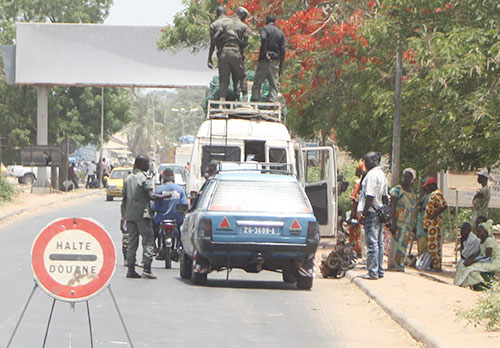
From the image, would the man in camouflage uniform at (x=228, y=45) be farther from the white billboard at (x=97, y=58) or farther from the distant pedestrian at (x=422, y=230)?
the white billboard at (x=97, y=58)

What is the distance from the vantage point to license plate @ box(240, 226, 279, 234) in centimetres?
1435

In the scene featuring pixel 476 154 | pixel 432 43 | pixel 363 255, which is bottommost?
pixel 363 255

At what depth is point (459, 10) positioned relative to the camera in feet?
57.1

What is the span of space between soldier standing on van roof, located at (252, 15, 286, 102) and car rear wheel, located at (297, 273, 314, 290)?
7112 millimetres

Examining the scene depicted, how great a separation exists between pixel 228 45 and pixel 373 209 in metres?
6.53

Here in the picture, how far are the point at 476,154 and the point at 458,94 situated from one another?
2.11 meters

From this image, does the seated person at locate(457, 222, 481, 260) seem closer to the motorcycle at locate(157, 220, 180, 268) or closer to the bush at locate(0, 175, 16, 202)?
the motorcycle at locate(157, 220, 180, 268)

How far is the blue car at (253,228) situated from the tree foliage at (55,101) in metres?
44.9

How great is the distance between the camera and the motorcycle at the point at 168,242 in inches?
681

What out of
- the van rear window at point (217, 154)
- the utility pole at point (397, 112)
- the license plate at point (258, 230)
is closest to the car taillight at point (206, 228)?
the license plate at point (258, 230)

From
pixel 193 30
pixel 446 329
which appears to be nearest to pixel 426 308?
pixel 446 329

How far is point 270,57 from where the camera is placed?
21.3 m

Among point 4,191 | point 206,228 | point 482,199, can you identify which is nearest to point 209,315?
point 206,228

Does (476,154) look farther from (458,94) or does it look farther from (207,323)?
(207,323)
